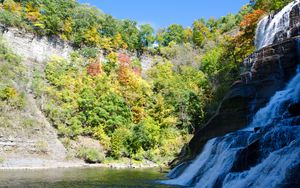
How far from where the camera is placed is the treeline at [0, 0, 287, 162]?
52747mm

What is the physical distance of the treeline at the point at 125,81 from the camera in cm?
5275

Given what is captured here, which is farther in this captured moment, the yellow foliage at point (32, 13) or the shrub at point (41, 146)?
the yellow foliage at point (32, 13)

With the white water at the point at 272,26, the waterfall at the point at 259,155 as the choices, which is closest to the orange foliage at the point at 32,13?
the white water at the point at 272,26

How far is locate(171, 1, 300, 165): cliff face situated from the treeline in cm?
1451

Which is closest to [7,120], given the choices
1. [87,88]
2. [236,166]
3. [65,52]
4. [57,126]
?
[57,126]

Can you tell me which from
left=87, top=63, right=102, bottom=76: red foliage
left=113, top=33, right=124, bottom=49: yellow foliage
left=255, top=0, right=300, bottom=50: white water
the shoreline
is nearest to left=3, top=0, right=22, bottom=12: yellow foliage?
left=87, top=63, right=102, bottom=76: red foliage

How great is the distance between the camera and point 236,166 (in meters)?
19.2

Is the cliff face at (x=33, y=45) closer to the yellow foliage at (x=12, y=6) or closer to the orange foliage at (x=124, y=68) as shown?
the yellow foliage at (x=12, y=6)

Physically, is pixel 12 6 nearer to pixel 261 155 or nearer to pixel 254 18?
pixel 254 18

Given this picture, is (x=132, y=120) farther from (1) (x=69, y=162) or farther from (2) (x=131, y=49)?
(2) (x=131, y=49)

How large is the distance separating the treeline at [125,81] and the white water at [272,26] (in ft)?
20.1

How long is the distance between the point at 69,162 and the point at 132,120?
16.1 m

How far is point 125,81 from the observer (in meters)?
66.4

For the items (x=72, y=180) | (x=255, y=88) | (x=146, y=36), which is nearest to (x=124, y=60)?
(x=146, y=36)
